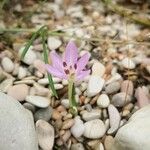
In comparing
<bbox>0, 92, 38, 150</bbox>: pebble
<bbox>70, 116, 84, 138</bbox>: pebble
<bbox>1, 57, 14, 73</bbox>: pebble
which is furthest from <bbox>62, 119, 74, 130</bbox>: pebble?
<bbox>1, 57, 14, 73</bbox>: pebble

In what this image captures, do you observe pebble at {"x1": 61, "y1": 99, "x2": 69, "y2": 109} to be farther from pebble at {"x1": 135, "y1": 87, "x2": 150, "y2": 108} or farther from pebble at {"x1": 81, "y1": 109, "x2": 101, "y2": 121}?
pebble at {"x1": 135, "y1": 87, "x2": 150, "y2": 108}

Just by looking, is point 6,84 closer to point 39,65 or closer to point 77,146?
point 39,65

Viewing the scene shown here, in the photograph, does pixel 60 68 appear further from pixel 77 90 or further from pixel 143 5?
pixel 143 5

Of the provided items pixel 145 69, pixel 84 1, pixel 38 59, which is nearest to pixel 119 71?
pixel 145 69

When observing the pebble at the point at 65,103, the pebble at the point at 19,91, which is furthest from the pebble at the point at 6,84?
the pebble at the point at 65,103

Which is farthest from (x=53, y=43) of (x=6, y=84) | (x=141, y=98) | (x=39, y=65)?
(x=141, y=98)
